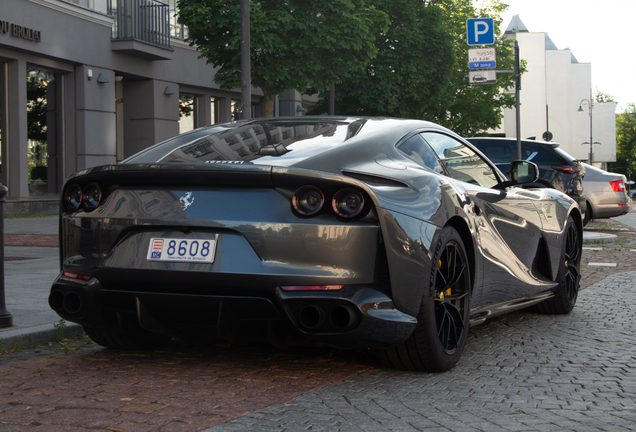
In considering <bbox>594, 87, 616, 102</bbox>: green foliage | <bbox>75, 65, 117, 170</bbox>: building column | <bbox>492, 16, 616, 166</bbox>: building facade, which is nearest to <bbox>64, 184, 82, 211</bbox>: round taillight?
<bbox>75, 65, 117, 170</bbox>: building column

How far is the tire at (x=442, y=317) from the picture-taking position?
3.98 m

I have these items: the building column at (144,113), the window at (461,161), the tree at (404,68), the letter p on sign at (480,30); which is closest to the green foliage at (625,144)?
the tree at (404,68)

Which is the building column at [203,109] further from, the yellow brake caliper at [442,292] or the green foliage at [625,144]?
the green foliage at [625,144]

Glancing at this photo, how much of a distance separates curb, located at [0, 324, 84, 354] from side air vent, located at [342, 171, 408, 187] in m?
2.42

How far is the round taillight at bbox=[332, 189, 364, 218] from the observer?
11.9 feet

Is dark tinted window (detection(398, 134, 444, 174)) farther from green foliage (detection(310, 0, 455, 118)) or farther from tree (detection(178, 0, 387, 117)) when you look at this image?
green foliage (detection(310, 0, 455, 118))

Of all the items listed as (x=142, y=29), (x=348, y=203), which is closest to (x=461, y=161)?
(x=348, y=203)

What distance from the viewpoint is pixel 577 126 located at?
301 ft

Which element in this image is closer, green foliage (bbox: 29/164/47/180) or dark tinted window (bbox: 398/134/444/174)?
dark tinted window (bbox: 398/134/444/174)

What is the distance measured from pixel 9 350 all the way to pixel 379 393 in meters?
2.38

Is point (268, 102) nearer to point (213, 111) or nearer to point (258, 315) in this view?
point (213, 111)

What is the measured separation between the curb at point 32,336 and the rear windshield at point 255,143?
1.41 m

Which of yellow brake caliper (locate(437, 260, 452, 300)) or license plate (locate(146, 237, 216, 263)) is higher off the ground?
license plate (locate(146, 237, 216, 263))

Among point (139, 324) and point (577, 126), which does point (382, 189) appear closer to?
point (139, 324)
